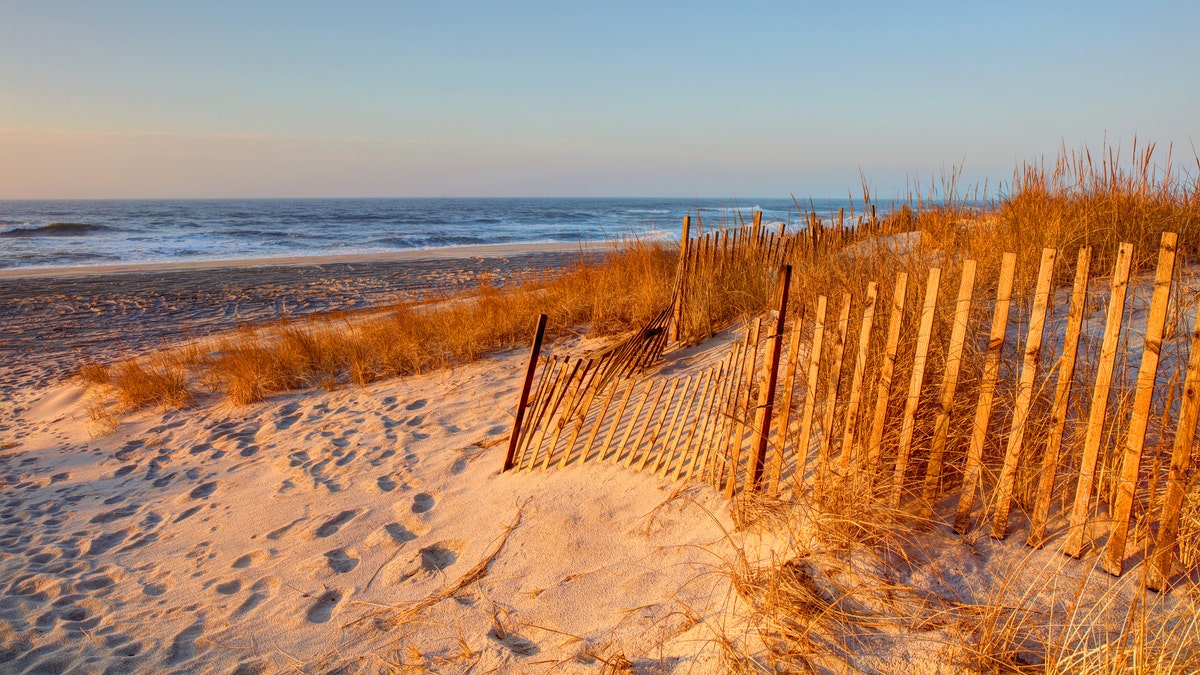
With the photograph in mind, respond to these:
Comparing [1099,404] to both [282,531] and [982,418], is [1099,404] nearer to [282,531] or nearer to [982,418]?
[982,418]

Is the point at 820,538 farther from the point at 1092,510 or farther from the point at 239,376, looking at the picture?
the point at 239,376

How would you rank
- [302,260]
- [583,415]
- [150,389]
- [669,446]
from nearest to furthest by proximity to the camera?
1. [669,446]
2. [583,415]
3. [150,389]
4. [302,260]

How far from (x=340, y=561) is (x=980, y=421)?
2846mm

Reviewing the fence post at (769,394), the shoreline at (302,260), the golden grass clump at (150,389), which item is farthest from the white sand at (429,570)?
the shoreline at (302,260)

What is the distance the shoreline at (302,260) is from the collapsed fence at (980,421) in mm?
8954

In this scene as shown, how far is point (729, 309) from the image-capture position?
566 cm

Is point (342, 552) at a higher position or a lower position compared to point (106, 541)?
higher

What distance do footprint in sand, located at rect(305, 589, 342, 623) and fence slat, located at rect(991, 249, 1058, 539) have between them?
261 centimetres

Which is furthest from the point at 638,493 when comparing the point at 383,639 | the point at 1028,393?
the point at 1028,393

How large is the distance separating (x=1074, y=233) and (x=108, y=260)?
819 inches

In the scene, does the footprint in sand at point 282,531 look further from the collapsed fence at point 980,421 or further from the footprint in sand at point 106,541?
the collapsed fence at point 980,421

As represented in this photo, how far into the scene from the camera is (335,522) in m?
→ 3.47

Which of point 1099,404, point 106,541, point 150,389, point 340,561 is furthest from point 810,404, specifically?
point 150,389

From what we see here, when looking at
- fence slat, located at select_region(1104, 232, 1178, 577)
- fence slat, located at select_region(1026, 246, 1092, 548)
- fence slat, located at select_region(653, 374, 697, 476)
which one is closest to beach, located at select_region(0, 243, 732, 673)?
fence slat, located at select_region(653, 374, 697, 476)
